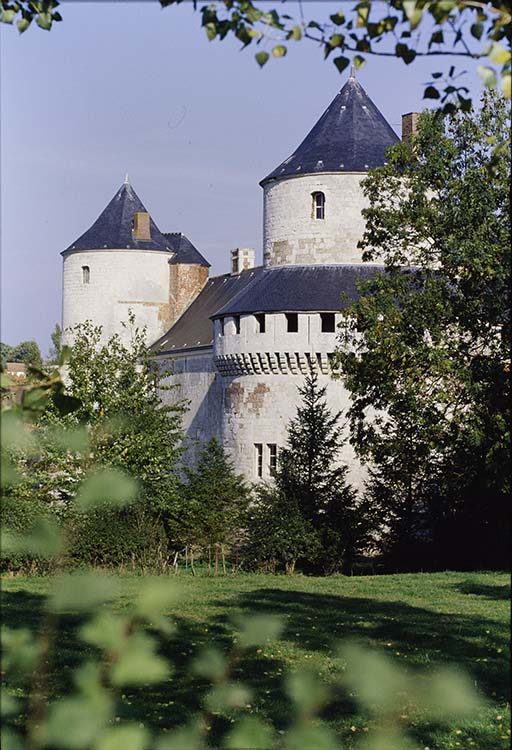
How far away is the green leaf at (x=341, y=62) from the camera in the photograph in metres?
4.88

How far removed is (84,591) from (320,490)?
22.8m

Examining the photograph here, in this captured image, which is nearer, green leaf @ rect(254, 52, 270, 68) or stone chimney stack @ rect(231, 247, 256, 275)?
green leaf @ rect(254, 52, 270, 68)

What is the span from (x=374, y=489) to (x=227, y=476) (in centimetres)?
339

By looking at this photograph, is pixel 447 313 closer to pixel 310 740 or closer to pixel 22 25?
pixel 22 25

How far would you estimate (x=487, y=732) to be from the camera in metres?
8.22

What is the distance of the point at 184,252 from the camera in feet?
164

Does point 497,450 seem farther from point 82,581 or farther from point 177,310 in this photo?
point 177,310

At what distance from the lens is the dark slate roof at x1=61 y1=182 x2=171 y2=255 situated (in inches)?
1903

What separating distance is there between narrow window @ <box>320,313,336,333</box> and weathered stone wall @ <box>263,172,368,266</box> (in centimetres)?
189

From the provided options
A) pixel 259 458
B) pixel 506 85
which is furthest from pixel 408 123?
pixel 506 85

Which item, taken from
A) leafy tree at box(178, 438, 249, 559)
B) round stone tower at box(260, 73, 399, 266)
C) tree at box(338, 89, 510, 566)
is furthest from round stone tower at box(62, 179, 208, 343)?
tree at box(338, 89, 510, 566)

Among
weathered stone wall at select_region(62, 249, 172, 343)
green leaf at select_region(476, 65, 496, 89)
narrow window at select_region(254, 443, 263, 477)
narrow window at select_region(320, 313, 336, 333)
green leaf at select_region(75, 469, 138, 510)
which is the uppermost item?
weathered stone wall at select_region(62, 249, 172, 343)

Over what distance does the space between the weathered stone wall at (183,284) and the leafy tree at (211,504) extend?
23039 millimetres

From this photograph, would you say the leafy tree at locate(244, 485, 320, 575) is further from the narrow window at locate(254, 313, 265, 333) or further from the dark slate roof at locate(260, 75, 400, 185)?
the dark slate roof at locate(260, 75, 400, 185)
